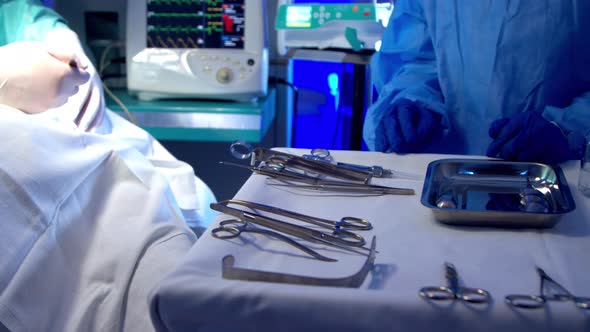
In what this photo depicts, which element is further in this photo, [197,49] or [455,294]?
[197,49]

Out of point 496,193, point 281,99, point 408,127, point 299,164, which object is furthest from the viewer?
point 281,99

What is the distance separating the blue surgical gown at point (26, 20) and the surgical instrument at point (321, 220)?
1.12m

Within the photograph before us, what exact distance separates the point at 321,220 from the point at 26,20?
50.4 inches

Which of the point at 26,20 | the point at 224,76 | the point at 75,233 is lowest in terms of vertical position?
the point at 75,233

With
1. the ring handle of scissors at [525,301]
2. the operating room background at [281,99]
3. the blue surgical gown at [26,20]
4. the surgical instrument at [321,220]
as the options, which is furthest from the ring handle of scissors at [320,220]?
the operating room background at [281,99]

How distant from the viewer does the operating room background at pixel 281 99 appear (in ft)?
6.63

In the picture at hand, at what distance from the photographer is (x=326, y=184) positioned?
86 centimetres

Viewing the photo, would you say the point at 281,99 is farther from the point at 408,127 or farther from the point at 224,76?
the point at 408,127

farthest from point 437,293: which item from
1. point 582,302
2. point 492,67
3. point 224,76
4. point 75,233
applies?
point 224,76

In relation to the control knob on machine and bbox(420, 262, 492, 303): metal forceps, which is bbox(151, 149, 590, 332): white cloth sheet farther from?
the control knob on machine

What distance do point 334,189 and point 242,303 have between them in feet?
1.14

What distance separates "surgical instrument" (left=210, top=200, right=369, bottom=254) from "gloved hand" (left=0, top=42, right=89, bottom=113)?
617 millimetres

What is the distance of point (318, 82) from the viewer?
2.10m

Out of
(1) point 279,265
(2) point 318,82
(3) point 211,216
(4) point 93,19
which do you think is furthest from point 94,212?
(4) point 93,19
